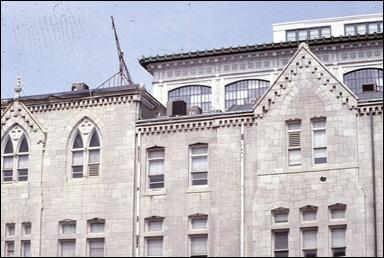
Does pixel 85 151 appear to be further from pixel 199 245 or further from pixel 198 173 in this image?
pixel 199 245

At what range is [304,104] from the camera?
192ft

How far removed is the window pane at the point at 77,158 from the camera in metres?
62.3

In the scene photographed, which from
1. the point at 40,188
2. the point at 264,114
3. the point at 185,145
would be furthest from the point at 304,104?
the point at 40,188

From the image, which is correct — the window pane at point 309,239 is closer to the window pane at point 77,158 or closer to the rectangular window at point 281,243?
the rectangular window at point 281,243

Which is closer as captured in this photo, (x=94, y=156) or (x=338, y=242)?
(x=338, y=242)

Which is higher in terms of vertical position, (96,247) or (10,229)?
(10,229)

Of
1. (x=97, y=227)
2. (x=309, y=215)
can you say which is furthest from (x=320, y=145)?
(x=97, y=227)

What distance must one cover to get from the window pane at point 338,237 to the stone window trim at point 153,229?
32.1ft

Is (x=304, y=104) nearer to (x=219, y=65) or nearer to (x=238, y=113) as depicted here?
(x=238, y=113)

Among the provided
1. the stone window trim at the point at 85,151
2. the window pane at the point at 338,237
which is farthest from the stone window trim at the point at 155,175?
the window pane at the point at 338,237

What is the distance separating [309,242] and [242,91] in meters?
26.5

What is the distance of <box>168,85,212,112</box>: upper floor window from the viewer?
271 ft

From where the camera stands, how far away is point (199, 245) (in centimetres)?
5891

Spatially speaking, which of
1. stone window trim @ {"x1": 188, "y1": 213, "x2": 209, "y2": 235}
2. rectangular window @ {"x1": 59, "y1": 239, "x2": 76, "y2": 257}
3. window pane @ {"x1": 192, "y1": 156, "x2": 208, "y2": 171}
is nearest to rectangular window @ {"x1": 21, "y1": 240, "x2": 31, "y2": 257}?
rectangular window @ {"x1": 59, "y1": 239, "x2": 76, "y2": 257}
